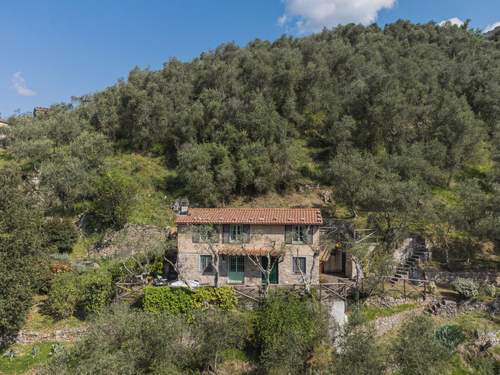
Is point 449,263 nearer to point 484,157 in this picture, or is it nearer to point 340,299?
point 340,299

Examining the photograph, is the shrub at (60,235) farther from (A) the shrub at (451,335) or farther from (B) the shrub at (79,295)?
(A) the shrub at (451,335)

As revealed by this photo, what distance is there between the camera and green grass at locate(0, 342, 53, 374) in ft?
69.4

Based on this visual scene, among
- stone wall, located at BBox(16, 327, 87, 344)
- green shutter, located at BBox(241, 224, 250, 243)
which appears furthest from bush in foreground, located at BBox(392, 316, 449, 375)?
stone wall, located at BBox(16, 327, 87, 344)

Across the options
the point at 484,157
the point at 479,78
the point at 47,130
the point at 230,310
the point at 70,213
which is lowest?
the point at 230,310

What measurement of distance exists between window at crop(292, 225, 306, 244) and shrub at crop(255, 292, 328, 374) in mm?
4845

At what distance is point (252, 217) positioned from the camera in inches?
1087

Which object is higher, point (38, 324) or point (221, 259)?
point (221, 259)

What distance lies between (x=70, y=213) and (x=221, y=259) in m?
20.3

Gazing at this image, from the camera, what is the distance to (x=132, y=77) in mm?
58375

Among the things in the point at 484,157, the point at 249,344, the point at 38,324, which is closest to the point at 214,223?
the point at 249,344

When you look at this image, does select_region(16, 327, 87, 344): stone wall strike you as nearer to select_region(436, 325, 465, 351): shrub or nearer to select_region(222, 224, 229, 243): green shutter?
select_region(222, 224, 229, 243): green shutter

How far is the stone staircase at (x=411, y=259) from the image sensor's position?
28.8 meters

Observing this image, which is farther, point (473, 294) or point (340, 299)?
point (473, 294)

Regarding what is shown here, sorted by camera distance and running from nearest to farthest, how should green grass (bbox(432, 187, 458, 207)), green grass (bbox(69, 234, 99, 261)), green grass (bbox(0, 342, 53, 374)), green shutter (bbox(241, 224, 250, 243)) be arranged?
green grass (bbox(0, 342, 53, 374))
green shutter (bbox(241, 224, 250, 243))
green grass (bbox(69, 234, 99, 261))
green grass (bbox(432, 187, 458, 207))
